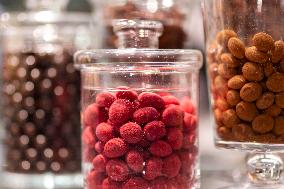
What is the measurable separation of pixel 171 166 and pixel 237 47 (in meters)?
0.14

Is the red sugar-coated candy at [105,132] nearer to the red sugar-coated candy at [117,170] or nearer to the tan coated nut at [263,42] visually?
the red sugar-coated candy at [117,170]

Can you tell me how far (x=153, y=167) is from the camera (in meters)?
0.62

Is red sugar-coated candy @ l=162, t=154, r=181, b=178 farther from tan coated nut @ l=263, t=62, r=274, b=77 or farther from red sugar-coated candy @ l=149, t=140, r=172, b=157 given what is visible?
tan coated nut @ l=263, t=62, r=274, b=77

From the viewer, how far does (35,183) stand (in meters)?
0.81

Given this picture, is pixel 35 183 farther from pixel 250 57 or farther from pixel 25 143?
pixel 250 57

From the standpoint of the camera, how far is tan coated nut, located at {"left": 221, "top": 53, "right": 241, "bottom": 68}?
66cm

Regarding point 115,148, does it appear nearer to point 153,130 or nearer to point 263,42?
point 153,130

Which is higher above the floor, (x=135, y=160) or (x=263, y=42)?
(x=263, y=42)

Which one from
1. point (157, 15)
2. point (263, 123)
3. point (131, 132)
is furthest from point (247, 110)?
point (157, 15)

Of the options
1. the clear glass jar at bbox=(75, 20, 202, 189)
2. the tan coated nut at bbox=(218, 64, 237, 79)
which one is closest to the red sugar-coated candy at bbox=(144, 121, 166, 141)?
the clear glass jar at bbox=(75, 20, 202, 189)

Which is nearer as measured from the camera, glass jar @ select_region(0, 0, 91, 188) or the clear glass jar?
the clear glass jar

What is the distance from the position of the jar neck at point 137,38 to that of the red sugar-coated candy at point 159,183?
5.9 inches

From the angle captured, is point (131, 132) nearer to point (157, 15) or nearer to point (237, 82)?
point (237, 82)

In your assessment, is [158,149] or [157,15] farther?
[157,15]
